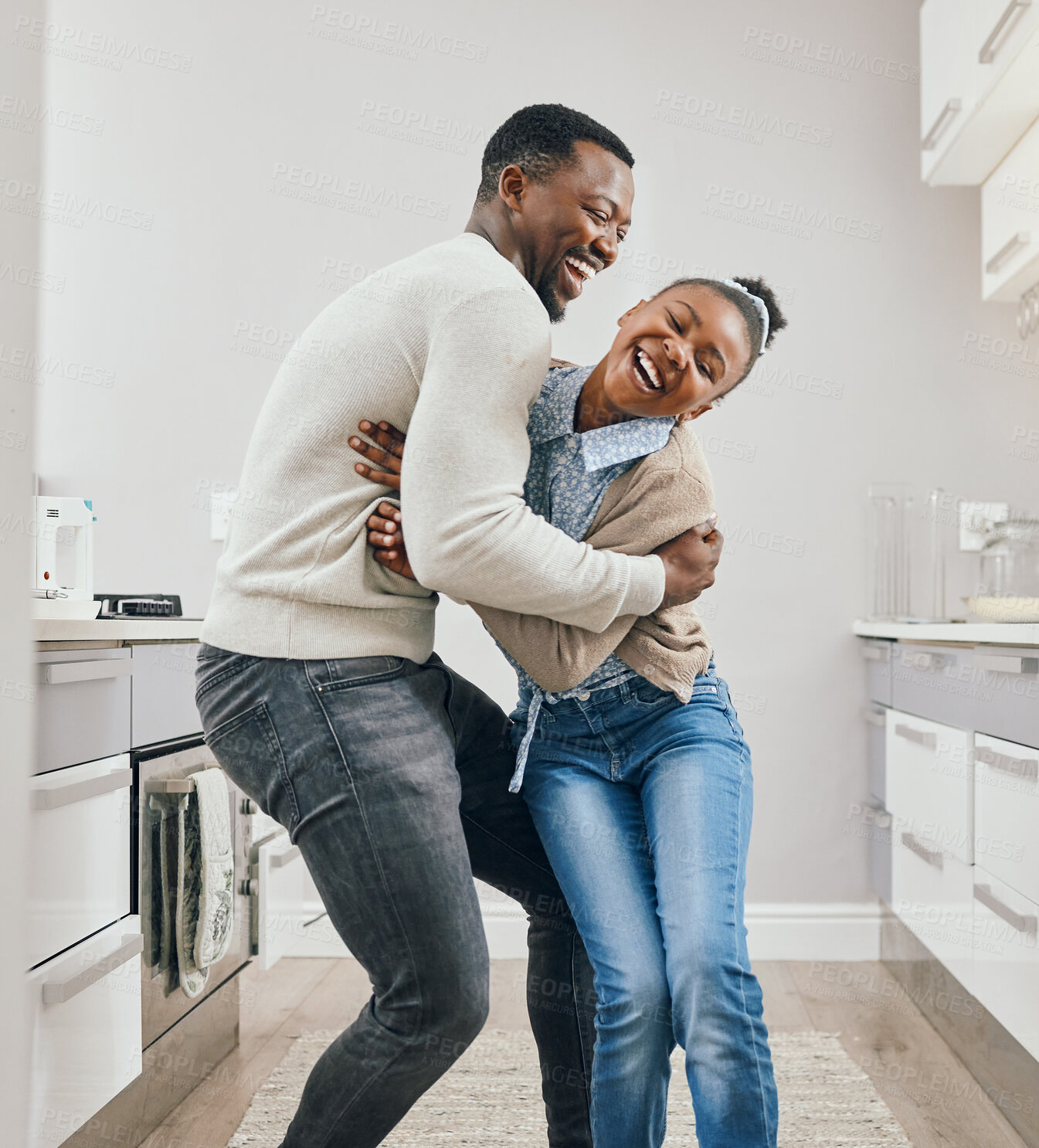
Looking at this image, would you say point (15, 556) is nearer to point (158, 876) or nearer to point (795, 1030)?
point (158, 876)

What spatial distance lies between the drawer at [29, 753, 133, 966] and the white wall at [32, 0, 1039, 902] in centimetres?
136

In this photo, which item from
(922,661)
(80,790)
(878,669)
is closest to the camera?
(80,790)

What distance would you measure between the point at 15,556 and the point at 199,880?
142cm

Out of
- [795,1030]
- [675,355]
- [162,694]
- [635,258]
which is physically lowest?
[795,1030]

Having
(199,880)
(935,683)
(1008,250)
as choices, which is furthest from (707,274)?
(199,880)

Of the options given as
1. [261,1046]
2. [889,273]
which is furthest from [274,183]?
[261,1046]

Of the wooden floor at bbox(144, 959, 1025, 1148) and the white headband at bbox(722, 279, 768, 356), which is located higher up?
the white headband at bbox(722, 279, 768, 356)

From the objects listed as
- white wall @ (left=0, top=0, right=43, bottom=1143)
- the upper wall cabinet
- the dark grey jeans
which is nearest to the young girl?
the dark grey jeans

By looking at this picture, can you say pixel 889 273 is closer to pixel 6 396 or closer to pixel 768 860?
pixel 768 860

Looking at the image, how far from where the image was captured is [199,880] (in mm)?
1862

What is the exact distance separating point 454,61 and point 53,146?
45.0 inches

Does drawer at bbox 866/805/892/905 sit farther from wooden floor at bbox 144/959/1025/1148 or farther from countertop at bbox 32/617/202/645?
countertop at bbox 32/617/202/645

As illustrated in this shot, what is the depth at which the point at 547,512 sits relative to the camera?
1343mm

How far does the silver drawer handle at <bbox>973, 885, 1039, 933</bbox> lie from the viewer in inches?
68.3
